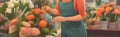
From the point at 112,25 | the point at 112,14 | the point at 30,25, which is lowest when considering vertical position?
the point at 112,25

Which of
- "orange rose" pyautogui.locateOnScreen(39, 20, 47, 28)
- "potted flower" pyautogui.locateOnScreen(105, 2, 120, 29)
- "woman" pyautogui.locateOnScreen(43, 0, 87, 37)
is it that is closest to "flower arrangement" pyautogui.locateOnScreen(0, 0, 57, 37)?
"orange rose" pyautogui.locateOnScreen(39, 20, 47, 28)

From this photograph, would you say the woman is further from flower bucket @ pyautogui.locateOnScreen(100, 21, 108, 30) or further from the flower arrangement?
flower bucket @ pyautogui.locateOnScreen(100, 21, 108, 30)

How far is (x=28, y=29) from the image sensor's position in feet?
4.02

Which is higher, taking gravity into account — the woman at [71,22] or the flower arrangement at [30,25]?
the flower arrangement at [30,25]

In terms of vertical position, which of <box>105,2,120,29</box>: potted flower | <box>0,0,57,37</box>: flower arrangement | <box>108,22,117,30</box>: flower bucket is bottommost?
<box>108,22,117,30</box>: flower bucket

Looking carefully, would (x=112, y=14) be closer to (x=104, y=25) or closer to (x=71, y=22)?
(x=104, y=25)

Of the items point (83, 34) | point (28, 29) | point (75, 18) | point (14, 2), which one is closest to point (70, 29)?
point (83, 34)

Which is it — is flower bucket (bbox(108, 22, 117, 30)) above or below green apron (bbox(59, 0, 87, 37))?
below

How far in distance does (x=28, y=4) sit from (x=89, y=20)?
1813mm

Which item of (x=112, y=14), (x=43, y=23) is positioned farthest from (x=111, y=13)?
(x=43, y=23)

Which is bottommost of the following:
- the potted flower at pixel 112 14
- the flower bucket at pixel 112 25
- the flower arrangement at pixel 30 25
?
the flower bucket at pixel 112 25

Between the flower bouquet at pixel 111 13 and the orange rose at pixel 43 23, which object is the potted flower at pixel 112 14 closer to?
the flower bouquet at pixel 111 13

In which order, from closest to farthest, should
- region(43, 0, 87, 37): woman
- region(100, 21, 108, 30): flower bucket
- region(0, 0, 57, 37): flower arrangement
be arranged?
region(0, 0, 57, 37): flower arrangement, region(43, 0, 87, 37): woman, region(100, 21, 108, 30): flower bucket

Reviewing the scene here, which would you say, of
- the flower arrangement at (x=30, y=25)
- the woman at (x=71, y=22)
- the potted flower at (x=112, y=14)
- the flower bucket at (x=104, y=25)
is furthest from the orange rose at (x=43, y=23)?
the flower bucket at (x=104, y=25)
